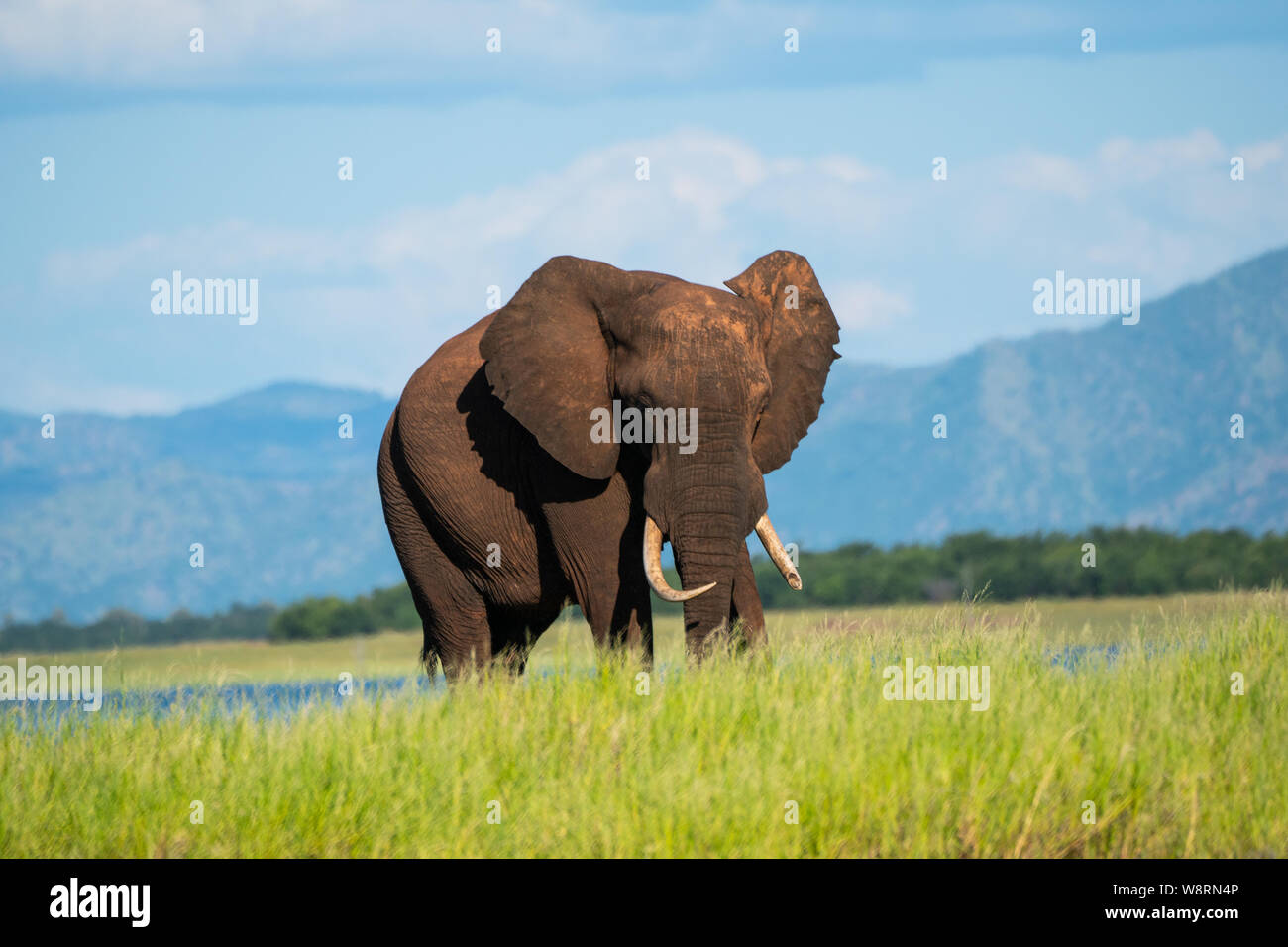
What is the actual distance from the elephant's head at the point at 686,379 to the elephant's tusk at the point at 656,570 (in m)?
0.01

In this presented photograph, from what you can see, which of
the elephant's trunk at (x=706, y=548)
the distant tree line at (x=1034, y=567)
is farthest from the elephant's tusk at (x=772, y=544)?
the distant tree line at (x=1034, y=567)

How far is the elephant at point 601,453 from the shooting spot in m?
11.3

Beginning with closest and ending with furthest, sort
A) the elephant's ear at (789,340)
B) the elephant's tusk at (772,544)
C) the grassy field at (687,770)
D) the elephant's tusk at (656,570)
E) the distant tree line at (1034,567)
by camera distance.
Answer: the grassy field at (687,770)
the elephant's tusk at (656,570)
the elephant's tusk at (772,544)
the elephant's ear at (789,340)
the distant tree line at (1034,567)

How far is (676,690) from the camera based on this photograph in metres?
10.2

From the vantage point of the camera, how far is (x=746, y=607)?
12.1 m

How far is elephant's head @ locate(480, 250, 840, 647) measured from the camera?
1124cm

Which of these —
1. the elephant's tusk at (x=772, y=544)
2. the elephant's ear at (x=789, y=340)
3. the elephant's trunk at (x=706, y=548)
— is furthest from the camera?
the elephant's ear at (x=789, y=340)

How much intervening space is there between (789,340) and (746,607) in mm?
2295

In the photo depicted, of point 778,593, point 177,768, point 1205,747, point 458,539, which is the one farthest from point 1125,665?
point 778,593

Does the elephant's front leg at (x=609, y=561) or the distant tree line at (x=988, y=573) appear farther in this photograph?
the distant tree line at (x=988, y=573)

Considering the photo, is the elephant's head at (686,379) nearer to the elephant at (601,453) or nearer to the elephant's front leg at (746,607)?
the elephant at (601,453)

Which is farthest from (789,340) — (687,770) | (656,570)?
(687,770)

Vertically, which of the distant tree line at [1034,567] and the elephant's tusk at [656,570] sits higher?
the elephant's tusk at [656,570]

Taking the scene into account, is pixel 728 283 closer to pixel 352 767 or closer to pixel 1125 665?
pixel 1125 665
